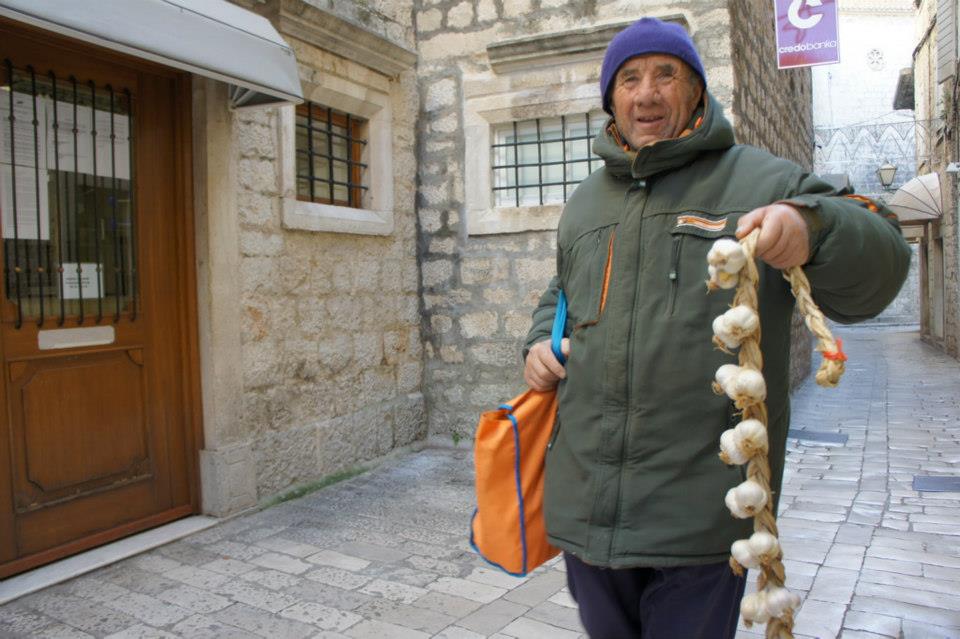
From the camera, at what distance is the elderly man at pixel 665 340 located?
4.89 ft

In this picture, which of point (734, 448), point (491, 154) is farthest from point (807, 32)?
point (734, 448)

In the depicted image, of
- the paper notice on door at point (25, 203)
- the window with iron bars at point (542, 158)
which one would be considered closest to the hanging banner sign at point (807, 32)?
the window with iron bars at point (542, 158)

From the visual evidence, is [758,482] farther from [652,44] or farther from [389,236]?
[389,236]

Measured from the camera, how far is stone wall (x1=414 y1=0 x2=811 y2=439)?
581 centimetres

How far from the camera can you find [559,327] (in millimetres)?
1813

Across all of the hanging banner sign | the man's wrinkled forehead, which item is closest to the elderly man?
the man's wrinkled forehead

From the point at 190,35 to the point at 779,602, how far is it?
3325mm

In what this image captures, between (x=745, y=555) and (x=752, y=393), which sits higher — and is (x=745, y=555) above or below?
below

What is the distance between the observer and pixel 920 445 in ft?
20.7

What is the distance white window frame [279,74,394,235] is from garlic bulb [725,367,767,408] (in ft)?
13.0

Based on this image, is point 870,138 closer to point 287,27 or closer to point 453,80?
point 453,80

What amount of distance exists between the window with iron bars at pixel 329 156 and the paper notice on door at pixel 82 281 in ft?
5.21

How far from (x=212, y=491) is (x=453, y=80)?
358cm

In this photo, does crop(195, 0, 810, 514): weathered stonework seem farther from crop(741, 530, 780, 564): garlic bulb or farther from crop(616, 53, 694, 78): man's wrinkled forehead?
crop(741, 530, 780, 564): garlic bulb
